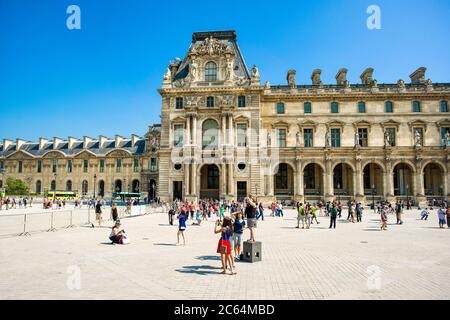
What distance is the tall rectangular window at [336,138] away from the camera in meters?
47.7

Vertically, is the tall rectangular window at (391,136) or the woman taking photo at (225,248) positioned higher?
the tall rectangular window at (391,136)

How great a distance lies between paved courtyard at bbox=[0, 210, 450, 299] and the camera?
7.50m

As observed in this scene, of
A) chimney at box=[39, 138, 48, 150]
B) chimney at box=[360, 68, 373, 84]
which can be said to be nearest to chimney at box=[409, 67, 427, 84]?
chimney at box=[360, 68, 373, 84]

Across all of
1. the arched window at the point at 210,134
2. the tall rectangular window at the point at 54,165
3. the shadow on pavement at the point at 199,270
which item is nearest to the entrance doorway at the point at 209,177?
the arched window at the point at 210,134

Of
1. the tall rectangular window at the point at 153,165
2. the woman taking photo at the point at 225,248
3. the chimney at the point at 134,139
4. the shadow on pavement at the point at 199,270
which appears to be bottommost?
the shadow on pavement at the point at 199,270

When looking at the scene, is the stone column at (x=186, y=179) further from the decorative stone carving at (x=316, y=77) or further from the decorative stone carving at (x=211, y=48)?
the decorative stone carving at (x=316, y=77)

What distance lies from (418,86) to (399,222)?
1264 inches

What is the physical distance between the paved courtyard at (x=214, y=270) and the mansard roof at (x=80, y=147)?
57763 millimetres

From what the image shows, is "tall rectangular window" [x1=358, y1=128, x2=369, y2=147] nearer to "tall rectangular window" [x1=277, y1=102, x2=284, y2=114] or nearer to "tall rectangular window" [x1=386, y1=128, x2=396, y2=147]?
"tall rectangular window" [x1=386, y1=128, x2=396, y2=147]

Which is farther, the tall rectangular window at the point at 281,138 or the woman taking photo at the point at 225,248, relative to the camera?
the tall rectangular window at the point at 281,138

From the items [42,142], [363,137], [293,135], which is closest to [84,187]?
[42,142]
